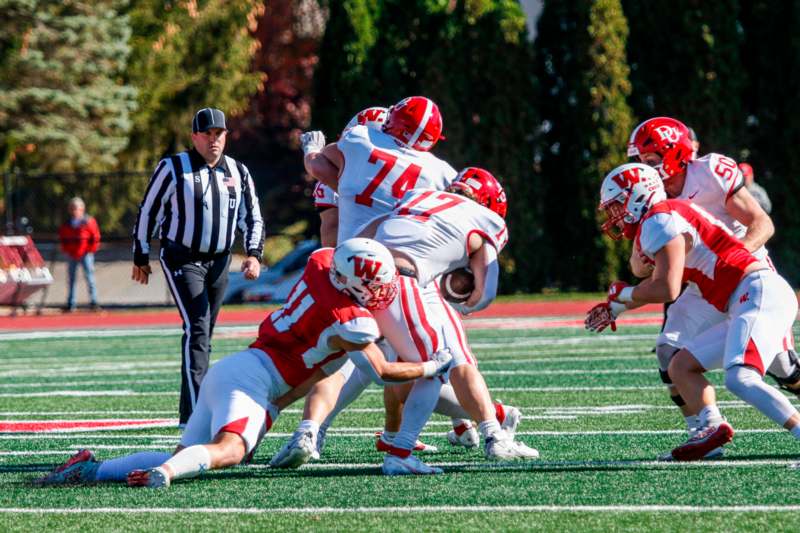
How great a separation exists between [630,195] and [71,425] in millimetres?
3996

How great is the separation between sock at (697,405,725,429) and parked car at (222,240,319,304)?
16213 mm

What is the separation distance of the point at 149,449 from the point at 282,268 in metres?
15.7

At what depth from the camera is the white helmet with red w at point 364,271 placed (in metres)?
6.03

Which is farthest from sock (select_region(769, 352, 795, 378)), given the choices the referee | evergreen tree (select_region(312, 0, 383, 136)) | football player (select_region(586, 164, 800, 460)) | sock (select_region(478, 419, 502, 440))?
evergreen tree (select_region(312, 0, 383, 136))

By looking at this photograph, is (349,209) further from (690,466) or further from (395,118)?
(690,466)

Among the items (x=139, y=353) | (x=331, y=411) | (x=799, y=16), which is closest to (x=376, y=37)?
(x=799, y=16)

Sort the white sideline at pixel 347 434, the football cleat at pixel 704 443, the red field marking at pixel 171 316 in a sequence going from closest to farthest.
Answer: the football cleat at pixel 704 443 → the white sideline at pixel 347 434 → the red field marking at pixel 171 316

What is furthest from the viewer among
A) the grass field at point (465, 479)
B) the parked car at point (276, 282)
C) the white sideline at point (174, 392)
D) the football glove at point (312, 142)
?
the parked car at point (276, 282)

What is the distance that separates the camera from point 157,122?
106ft

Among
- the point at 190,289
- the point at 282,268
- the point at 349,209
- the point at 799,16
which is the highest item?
the point at 799,16

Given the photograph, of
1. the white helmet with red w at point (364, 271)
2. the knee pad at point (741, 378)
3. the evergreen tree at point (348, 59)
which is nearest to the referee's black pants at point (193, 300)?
the white helmet with red w at point (364, 271)

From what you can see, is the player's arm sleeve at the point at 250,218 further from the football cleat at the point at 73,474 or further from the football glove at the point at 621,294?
the football glove at the point at 621,294

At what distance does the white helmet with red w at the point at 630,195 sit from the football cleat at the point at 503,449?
41.6 inches

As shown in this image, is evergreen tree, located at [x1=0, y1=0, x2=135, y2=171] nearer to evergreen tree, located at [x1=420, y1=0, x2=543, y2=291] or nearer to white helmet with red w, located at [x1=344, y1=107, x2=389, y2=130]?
evergreen tree, located at [x1=420, y1=0, x2=543, y2=291]
